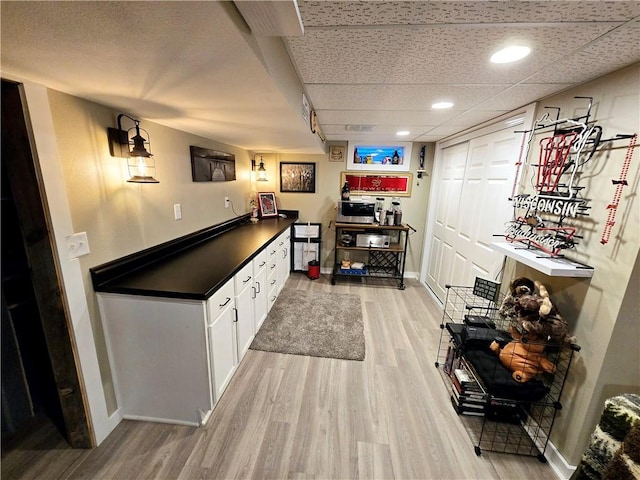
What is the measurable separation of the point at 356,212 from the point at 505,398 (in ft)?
8.63

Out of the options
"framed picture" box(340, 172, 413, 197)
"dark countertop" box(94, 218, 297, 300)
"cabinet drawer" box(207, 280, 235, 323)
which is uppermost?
"framed picture" box(340, 172, 413, 197)

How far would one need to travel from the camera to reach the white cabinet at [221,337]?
153 cm

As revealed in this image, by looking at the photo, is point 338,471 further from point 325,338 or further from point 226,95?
point 226,95

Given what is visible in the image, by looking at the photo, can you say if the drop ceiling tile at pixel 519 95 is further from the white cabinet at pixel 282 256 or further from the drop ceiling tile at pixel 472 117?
the white cabinet at pixel 282 256

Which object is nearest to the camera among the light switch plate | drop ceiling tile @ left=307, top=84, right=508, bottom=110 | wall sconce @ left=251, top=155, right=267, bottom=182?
the light switch plate

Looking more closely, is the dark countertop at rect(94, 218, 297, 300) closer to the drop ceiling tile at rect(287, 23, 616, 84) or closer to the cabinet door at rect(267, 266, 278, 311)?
the cabinet door at rect(267, 266, 278, 311)

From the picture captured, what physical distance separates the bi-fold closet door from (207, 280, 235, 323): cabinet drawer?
6.25 ft

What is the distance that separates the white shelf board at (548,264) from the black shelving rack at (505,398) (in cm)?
39

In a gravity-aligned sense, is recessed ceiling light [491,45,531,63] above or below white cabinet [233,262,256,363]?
above

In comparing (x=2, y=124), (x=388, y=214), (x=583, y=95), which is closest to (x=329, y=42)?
(x=2, y=124)

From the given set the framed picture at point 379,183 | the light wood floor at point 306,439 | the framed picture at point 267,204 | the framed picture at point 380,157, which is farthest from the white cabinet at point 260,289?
the framed picture at point 380,157

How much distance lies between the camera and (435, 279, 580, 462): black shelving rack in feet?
4.67

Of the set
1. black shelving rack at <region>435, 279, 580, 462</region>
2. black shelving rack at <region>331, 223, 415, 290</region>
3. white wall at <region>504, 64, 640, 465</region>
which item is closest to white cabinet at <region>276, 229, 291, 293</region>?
black shelving rack at <region>331, 223, 415, 290</region>

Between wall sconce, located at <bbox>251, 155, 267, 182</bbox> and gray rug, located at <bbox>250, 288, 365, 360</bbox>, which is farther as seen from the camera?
wall sconce, located at <bbox>251, 155, 267, 182</bbox>
